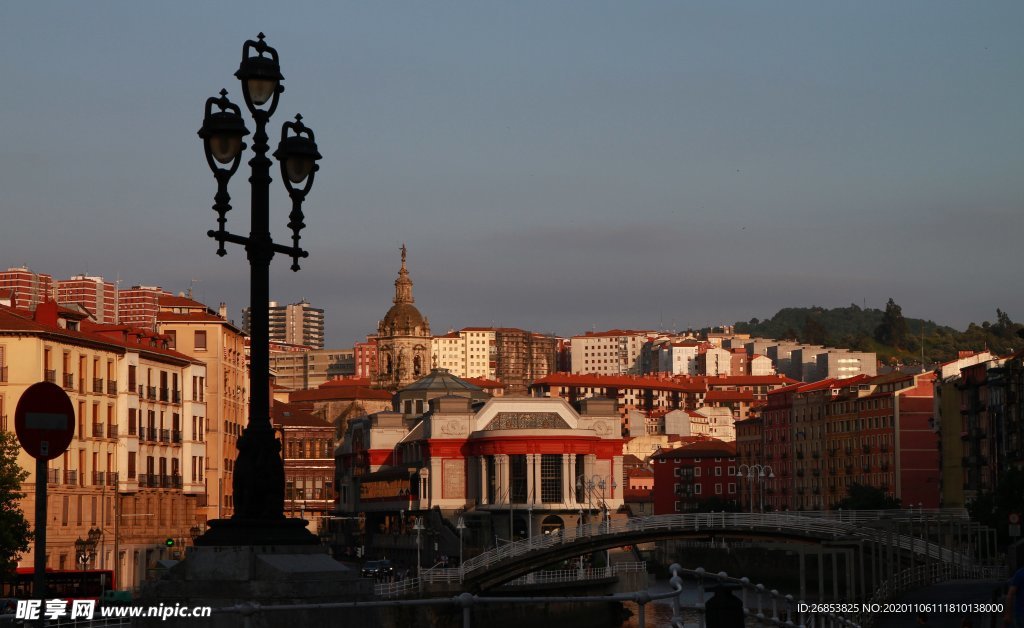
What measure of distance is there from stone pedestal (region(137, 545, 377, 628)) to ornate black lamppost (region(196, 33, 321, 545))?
417 mm

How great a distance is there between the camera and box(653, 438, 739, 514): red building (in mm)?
189625

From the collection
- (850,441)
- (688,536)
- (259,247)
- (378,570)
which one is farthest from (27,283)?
(259,247)

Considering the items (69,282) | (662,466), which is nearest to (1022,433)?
(69,282)

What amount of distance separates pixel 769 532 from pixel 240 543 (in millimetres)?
65783

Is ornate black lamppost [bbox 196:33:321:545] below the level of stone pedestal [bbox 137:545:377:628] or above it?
above

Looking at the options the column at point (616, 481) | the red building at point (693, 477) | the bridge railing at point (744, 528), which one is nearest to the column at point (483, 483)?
the column at point (616, 481)

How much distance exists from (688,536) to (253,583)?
68.5 meters

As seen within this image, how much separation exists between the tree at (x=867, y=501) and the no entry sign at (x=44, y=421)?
4675 inches

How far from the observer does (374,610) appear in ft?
52.1

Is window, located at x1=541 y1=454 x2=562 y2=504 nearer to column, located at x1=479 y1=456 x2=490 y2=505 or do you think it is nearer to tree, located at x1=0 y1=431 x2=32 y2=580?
column, located at x1=479 y1=456 x2=490 y2=505

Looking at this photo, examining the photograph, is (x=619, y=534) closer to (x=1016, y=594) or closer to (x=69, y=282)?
(x=69, y=282)

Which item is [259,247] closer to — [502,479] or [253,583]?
[253,583]

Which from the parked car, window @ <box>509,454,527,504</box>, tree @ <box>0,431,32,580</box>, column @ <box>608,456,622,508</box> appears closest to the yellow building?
tree @ <box>0,431,32,580</box>

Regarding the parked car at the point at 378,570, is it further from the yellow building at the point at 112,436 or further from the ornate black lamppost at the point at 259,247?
the ornate black lamppost at the point at 259,247
